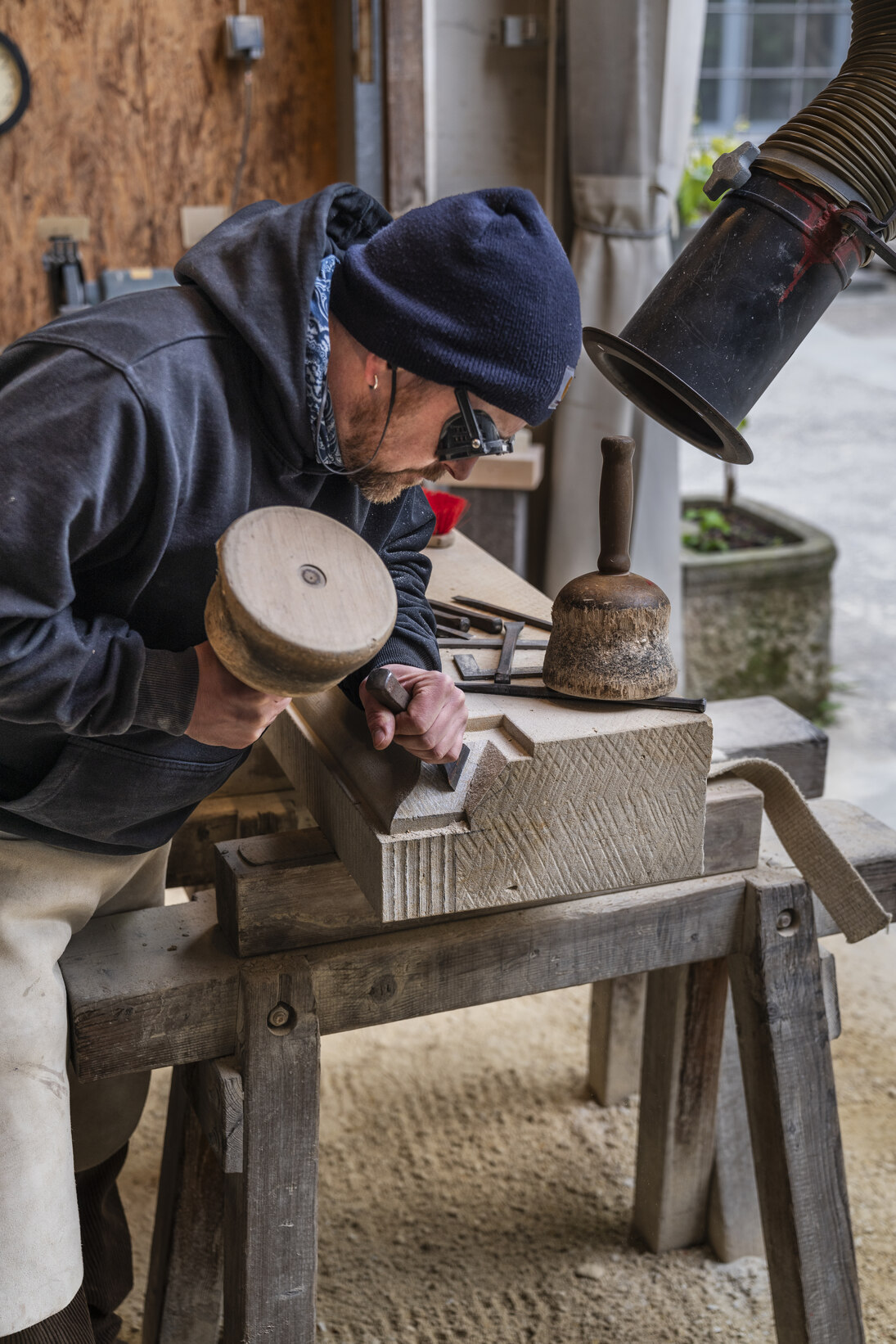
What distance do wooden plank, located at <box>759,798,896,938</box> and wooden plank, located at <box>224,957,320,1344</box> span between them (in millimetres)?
667

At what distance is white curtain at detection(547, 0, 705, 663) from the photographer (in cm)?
319

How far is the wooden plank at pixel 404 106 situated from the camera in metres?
3.35

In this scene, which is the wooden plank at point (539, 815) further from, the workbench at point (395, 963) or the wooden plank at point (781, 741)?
the wooden plank at point (781, 741)

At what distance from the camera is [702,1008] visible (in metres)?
1.91

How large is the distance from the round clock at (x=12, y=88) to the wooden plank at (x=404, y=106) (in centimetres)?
109

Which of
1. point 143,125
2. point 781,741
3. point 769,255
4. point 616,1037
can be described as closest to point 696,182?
point 143,125

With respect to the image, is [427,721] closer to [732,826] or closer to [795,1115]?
[732,826]

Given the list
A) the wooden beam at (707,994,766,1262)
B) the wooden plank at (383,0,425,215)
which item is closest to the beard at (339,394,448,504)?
the wooden beam at (707,994,766,1262)

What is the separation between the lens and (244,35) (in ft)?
11.7

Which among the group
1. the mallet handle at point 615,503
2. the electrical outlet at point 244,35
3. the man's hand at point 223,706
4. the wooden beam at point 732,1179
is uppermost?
the electrical outlet at point 244,35

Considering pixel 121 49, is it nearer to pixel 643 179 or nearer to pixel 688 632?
pixel 643 179

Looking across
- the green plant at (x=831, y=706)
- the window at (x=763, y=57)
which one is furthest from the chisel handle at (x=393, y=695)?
the window at (x=763, y=57)

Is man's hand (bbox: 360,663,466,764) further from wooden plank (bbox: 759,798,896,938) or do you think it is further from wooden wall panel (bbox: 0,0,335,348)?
wooden wall panel (bbox: 0,0,335,348)

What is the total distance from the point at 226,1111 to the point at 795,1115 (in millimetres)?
732
